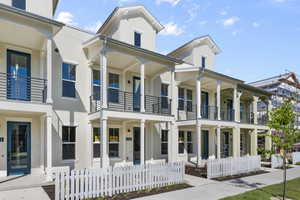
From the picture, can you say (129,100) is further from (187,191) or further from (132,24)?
(187,191)

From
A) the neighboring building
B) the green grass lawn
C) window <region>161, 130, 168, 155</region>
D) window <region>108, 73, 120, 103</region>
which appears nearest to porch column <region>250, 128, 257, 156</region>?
the neighboring building

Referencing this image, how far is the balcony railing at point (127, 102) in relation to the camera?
45.6 ft

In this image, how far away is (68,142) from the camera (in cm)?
1290

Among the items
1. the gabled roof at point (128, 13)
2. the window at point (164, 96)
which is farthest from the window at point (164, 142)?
the gabled roof at point (128, 13)

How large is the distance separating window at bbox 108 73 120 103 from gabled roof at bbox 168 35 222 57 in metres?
8.15

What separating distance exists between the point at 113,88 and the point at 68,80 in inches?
114

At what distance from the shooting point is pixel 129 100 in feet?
51.7

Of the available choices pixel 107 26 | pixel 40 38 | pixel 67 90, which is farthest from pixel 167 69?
pixel 40 38

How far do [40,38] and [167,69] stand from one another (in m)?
7.89

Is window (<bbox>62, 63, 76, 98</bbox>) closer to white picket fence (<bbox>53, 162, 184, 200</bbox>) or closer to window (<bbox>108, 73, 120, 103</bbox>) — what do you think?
window (<bbox>108, 73, 120, 103</bbox>)

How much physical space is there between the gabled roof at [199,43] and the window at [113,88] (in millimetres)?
8149

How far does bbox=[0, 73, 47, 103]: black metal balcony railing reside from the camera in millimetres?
11148

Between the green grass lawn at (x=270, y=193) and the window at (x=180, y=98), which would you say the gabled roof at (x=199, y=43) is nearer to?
the window at (x=180, y=98)

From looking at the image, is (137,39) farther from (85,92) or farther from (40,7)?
(40,7)
